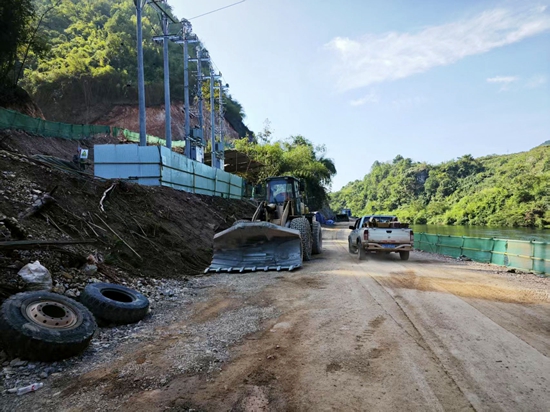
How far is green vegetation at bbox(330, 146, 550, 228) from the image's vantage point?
169ft

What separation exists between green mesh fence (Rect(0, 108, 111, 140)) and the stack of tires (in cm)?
2355

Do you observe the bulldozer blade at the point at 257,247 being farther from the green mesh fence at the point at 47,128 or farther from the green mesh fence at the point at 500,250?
the green mesh fence at the point at 47,128

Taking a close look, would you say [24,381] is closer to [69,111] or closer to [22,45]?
[22,45]

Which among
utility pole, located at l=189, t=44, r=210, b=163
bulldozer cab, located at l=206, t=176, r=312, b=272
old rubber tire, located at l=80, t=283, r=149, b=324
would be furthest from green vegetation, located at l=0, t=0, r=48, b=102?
old rubber tire, located at l=80, t=283, r=149, b=324

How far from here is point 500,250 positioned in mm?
11953

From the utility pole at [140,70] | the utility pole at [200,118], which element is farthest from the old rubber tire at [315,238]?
the utility pole at [200,118]

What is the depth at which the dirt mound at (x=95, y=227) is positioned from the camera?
6461mm

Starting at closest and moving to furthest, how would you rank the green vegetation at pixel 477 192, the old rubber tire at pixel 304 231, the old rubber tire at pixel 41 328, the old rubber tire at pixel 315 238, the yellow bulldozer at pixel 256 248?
1. the old rubber tire at pixel 41 328
2. the yellow bulldozer at pixel 256 248
3. the old rubber tire at pixel 304 231
4. the old rubber tire at pixel 315 238
5. the green vegetation at pixel 477 192

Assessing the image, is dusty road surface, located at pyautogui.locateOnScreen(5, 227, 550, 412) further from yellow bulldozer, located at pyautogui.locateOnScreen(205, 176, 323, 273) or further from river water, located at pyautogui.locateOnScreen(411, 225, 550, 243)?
river water, located at pyautogui.locateOnScreen(411, 225, 550, 243)

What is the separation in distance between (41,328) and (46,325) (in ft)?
0.54

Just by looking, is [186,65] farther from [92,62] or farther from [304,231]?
[92,62]

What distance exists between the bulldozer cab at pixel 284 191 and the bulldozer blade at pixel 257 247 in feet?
8.94

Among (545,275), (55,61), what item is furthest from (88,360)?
(55,61)

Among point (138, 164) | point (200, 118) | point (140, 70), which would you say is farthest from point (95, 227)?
point (200, 118)
